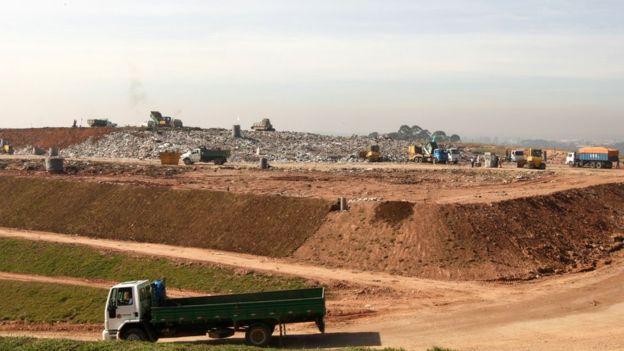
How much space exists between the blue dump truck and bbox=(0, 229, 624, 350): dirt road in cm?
3690

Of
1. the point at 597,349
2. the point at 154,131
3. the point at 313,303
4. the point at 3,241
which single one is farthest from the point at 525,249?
the point at 154,131

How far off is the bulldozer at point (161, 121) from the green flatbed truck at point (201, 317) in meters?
78.7

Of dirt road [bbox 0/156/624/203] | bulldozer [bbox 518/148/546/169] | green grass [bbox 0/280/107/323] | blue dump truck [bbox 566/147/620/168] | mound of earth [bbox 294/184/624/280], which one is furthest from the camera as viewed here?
blue dump truck [bbox 566/147/620/168]

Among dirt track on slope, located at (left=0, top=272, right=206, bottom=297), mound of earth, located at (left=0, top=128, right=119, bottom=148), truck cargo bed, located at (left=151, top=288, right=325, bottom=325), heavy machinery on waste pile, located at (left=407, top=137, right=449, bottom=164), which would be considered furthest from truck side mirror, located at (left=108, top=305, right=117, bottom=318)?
mound of earth, located at (left=0, top=128, right=119, bottom=148)

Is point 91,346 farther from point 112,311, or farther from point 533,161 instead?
point 533,161

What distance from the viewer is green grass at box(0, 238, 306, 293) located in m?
32.7

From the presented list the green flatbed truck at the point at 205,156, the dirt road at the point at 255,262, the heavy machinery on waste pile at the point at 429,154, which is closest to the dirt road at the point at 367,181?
the green flatbed truck at the point at 205,156

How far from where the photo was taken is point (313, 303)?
22953mm

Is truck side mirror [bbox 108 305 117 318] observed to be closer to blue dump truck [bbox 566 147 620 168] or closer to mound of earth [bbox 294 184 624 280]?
mound of earth [bbox 294 184 624 280]

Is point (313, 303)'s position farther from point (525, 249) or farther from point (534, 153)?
point (534, 153)

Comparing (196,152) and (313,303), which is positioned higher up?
(196,152)

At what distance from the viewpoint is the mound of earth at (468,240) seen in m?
34.2

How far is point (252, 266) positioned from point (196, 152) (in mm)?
38476

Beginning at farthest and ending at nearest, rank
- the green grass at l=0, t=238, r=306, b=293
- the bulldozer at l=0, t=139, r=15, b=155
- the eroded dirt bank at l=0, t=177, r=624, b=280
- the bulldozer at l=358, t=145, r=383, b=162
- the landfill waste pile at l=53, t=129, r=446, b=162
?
the bulldozer at l=0, t=139, r=15, b=155 < the landfill waste pile at l=53, t=129, r=446, b=162 < the bulldozer at l=358, t=145, r=383, b=162 < the eroded dirt bank at l=0, t=177, r=624, b=280 < the green grass at l=0, t=238, r=306, b=293
